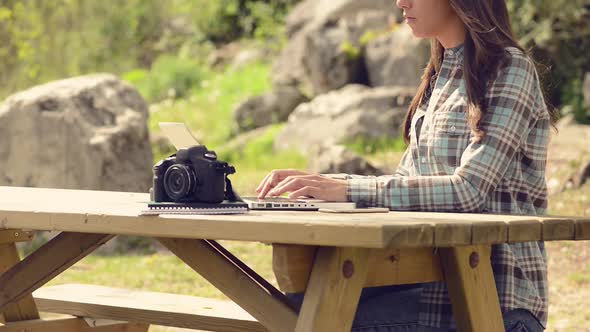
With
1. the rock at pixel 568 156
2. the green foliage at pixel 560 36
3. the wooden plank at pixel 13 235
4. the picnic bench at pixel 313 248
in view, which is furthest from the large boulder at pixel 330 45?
the picnic bench at pixel 313 248

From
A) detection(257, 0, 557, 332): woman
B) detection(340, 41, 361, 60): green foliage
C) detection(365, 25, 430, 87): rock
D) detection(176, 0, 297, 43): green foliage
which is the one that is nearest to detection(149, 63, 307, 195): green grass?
detection(340, 41, 361, 60): green foliage

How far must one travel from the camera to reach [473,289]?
317 cm

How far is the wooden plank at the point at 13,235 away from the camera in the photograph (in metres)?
4.48

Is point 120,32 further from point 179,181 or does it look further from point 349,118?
point 179,181

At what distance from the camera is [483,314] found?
126 inches

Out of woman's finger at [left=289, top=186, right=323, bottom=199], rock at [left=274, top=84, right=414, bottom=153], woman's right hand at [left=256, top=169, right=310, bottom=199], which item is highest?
rock at [left=274, top=84, right=414, bottom=153]

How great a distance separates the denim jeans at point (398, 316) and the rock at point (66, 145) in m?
5.48

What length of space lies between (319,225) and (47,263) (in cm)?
133

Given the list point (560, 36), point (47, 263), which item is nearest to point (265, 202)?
point (47, 263)

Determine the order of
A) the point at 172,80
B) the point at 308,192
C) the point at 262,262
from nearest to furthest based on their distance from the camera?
the point at 308,192 → the point at 262,262 → the point at 172,80

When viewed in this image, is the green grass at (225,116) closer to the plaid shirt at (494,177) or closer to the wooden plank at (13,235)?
the wooden plank at (13,235)

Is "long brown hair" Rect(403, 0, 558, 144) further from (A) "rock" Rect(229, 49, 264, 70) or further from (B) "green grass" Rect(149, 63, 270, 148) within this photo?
(A) "rock" Rect(229, 49, 264, 70)

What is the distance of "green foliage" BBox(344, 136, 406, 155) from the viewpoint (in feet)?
41.8

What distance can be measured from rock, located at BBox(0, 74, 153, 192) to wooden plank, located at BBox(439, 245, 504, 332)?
579 centimetres
